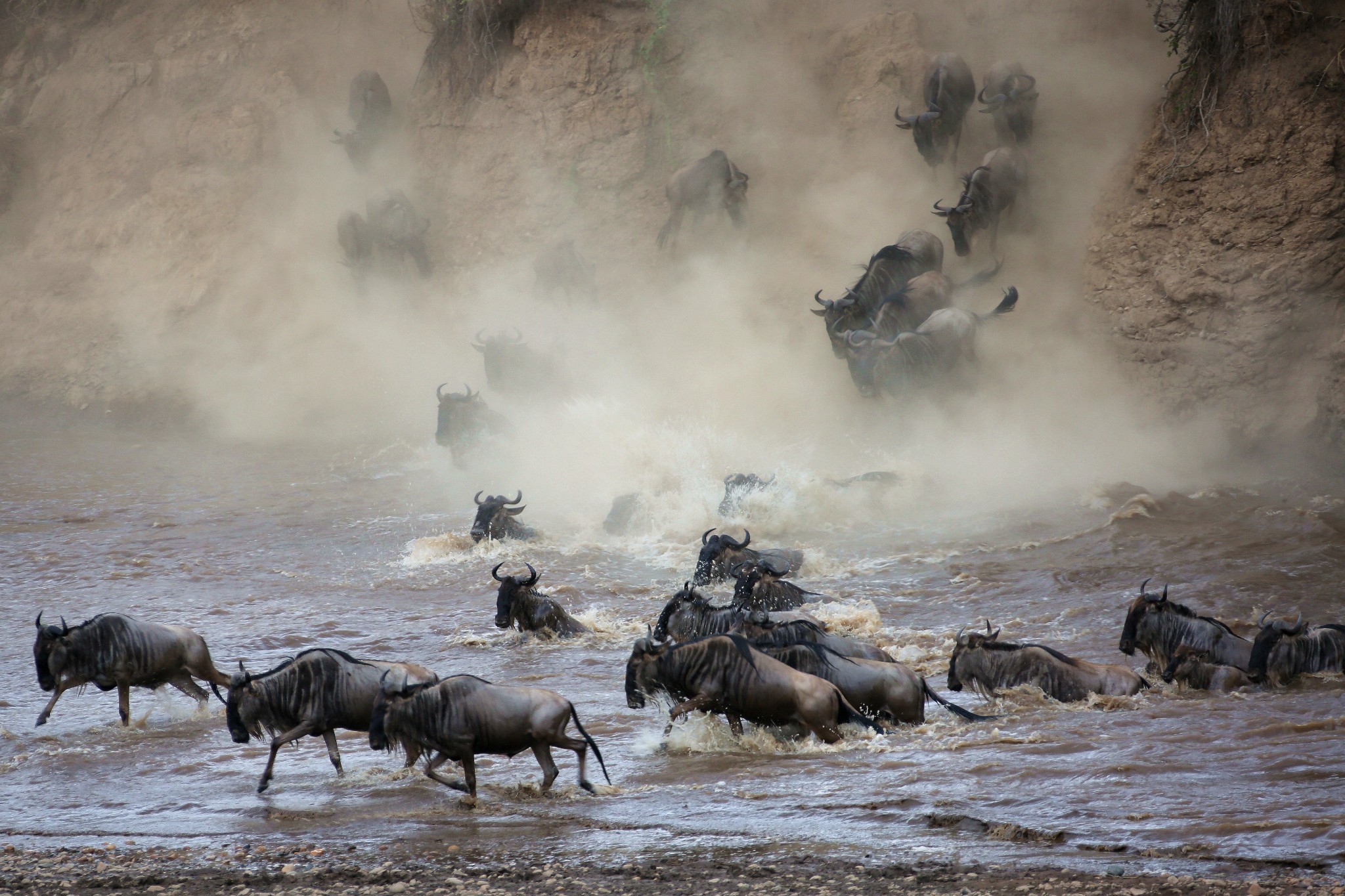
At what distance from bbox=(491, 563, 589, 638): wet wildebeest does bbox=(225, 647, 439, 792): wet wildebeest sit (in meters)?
2.68

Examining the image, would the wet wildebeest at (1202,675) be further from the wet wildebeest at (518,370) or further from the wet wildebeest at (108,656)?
the wet wildebeest at (518,370)

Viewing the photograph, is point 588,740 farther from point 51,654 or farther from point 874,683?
point 51,654

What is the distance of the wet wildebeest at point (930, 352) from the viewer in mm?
14531

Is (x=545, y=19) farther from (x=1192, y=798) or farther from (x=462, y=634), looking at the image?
(x=1192, y=798)

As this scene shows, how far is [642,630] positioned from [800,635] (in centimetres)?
216

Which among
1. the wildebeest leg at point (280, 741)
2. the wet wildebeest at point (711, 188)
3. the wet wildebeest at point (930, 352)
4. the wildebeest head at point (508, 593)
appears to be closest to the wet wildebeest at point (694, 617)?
the wildebeest head at point (508, 593)

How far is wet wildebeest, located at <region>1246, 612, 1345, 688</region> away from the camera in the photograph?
6.23 m

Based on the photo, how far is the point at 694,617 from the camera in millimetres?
7340

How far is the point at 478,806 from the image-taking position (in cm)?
529

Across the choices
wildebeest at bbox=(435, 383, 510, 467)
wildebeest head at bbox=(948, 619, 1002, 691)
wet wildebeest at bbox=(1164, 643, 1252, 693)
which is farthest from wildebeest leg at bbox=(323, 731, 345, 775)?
wildebeest at bbox=(435, 383, 510, 467)

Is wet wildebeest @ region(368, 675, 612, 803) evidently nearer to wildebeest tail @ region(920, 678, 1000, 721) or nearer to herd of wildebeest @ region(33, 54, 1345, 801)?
herd of wildebeest @ region(33, 54, 1345, 801)

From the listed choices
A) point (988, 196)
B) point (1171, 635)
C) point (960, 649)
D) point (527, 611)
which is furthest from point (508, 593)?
point (988, 196)

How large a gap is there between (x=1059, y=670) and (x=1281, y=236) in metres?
8.91

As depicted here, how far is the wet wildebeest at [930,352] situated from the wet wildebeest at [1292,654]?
27.9 ft
